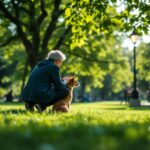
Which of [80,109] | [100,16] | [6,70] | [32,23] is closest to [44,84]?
[100,16]

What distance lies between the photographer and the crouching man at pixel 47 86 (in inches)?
475

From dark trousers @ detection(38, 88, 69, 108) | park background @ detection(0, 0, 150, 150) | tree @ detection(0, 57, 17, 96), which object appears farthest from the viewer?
tree @ detection(0, 57, 17, 96)

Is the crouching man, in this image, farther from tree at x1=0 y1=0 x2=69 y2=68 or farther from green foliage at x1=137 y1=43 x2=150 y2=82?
green foliage at x1=137 y1=43 x2=150 y2=82

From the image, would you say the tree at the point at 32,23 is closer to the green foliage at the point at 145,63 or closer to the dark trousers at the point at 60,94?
the dark trousers at the point at 60,94

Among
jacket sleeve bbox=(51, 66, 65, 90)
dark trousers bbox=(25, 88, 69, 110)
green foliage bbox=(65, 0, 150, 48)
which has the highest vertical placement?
green foliage bbox=(65, 0, 150, 48)

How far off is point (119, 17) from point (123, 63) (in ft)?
105

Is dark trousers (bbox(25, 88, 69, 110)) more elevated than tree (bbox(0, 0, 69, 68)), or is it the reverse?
tree (bbox(0, 0, 69, 68))

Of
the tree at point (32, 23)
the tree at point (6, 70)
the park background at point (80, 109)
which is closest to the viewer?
the park background at point (80, 109)

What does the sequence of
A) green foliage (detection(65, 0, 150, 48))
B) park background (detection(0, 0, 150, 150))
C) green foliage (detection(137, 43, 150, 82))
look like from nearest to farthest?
park background (detection(0, 0, 150, 150)) < green foliage (detection(65, 0, 150, 48)) < green foliage (detection(137, 43, 150, 82))

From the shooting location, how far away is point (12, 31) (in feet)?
132

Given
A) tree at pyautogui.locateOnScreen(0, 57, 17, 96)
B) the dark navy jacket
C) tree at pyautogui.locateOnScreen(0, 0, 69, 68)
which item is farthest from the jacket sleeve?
tree at pyautogui.locateOnScreen(0, 57, 17, 96)

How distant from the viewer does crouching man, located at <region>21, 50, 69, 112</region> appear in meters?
12.1

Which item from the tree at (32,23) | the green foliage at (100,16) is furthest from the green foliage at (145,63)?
the green foliage at (100,16)

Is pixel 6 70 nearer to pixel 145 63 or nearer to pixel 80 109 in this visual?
pixel 145 63
